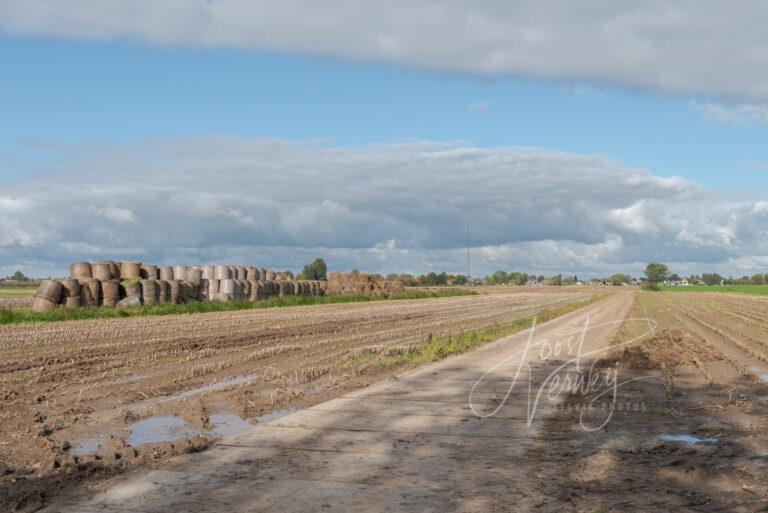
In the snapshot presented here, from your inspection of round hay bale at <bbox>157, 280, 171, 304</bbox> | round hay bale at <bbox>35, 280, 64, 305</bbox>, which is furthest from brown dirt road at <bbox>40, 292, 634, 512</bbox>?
round hay bale at <bbox>157, 280, 171, 304</bbox>

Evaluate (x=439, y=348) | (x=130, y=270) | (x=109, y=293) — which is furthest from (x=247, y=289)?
(x=439, y=348)

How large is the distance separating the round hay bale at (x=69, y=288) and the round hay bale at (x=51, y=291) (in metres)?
0.26

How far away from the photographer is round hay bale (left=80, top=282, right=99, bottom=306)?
3484 cm

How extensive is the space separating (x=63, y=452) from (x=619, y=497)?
5911 millimetres

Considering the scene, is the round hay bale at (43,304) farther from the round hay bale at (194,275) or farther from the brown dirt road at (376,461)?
the brown dirt road at (376,461)

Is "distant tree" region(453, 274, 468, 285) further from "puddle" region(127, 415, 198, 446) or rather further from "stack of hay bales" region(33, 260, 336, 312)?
"puddle" region(127, 415, 198, 446)

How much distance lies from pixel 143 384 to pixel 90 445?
4765 mm

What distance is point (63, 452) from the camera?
8.54 metres

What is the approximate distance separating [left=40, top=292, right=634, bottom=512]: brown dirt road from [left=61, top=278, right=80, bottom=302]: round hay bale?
24930 mm

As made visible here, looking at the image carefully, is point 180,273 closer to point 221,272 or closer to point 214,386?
point 221,272

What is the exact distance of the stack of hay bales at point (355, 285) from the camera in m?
66.5

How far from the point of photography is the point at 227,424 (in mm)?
10188

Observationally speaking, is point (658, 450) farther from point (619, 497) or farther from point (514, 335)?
point (514, 335)

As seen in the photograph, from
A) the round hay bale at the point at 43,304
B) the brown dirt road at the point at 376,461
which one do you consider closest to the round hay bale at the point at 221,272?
the round hay bale at the point at 43,304
